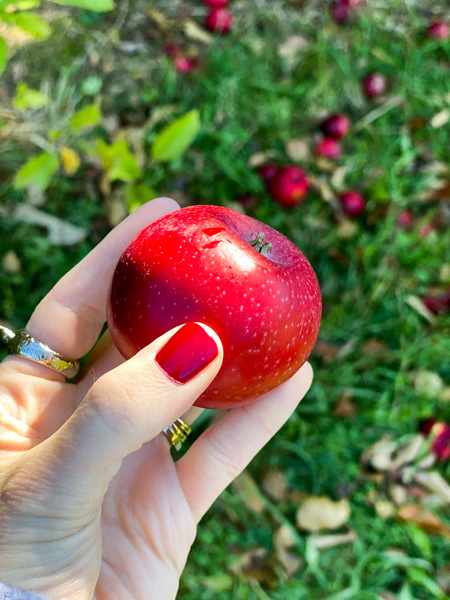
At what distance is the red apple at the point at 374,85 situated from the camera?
2701mm

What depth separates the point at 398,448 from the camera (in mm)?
2342

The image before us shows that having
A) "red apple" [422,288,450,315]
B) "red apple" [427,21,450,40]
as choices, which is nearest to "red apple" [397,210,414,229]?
"red apple" [422,288,450,315]

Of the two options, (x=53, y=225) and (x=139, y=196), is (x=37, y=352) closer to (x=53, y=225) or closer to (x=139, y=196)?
(x=139, y=196)

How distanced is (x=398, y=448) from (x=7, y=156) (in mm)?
2128

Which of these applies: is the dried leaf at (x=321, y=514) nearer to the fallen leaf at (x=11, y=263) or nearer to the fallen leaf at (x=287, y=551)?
the fallen leaf at (x=287, y=551)

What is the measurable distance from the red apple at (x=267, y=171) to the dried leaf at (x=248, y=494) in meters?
1.28

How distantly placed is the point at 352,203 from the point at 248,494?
1.33m

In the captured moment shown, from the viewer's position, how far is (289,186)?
7.91 ft

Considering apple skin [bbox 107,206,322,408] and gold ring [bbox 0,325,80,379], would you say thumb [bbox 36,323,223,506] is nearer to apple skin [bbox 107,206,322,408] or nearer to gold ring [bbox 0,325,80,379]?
apple skin [bbox 107,206,322,408]

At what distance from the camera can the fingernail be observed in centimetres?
110

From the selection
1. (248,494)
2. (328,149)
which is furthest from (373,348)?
(328,149)

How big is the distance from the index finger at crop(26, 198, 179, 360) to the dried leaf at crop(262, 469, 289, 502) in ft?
3.26

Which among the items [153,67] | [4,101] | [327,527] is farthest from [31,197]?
[327,527]

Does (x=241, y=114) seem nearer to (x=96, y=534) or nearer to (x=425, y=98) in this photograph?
(x=425, y=98)
